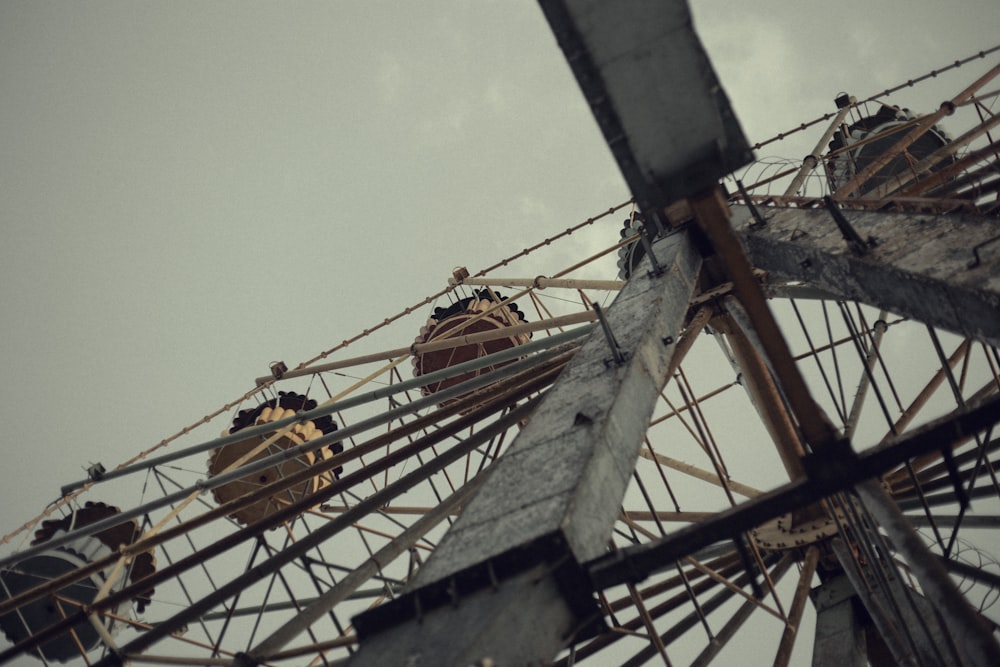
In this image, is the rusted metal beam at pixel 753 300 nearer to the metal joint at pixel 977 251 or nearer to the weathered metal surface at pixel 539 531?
the weathered metal surface at pixel 539 531

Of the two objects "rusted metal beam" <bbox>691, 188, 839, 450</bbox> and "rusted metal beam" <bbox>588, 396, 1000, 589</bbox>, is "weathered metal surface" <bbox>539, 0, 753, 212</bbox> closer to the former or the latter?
"rusted metal beam" <bbox>691, 188, 839, 450</bbox>

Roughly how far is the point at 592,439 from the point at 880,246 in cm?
316

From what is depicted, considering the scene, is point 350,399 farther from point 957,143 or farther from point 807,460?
point 957,143

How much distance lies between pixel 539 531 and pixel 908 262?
3726 millimetres

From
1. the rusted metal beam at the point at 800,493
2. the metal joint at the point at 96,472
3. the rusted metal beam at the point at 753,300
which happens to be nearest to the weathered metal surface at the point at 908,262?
the rusted metal beam at the point at 800,493

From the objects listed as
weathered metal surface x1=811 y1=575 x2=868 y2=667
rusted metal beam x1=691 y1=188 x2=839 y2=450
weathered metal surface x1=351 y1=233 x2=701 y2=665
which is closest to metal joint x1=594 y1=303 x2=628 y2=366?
weathered metal surface x1=351 y1=233 x2=701 y2=665

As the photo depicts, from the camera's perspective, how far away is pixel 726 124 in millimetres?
4809

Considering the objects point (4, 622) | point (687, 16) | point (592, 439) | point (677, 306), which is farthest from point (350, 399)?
point (4, 622)

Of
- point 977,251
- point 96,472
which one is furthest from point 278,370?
point 977,251

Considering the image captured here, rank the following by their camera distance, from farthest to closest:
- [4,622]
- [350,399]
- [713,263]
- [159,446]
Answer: [159,446] < [4,622] < [350,399] < [713,263]

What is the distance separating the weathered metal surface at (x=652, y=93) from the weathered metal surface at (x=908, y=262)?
1.88 meters

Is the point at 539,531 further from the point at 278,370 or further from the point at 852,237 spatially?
the point at 278,370

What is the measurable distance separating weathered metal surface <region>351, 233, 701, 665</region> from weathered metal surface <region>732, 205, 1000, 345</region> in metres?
1.75

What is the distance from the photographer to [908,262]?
19.6ft
